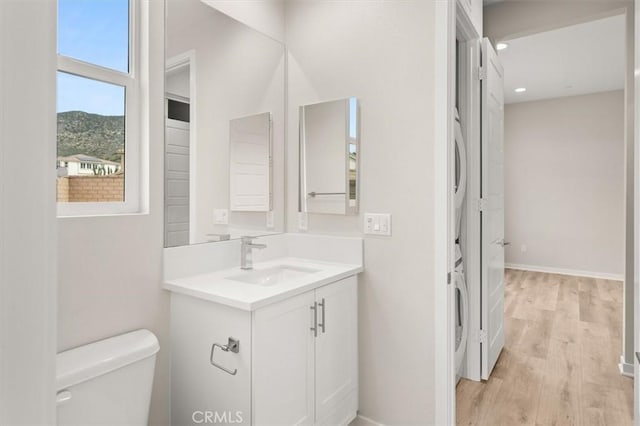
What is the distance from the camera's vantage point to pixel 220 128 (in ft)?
6.63

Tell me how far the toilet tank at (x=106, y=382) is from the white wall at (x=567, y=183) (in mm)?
6398

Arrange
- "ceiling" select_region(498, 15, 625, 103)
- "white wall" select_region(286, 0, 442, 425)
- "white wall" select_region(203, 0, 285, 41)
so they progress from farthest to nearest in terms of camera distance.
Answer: "ceiling" select_region(498, 15, 625, 103) < "white wall" select_region(203, 0, 285, 41) < "white wall" select_region(286, 0, 442, 425)

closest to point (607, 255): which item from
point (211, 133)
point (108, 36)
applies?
point (211, 133)

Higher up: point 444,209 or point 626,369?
point 444,209

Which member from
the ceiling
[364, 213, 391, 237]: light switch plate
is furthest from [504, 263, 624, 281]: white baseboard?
[364, 213, 391, 237]: light switch plate

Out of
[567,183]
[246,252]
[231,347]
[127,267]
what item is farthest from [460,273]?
[567,183]

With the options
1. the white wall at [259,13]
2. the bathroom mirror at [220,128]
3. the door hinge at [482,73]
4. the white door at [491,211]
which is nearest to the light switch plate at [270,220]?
the bathroom mirror at [220,128]

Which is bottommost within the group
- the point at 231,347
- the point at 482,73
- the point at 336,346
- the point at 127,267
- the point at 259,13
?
the point at 336,346

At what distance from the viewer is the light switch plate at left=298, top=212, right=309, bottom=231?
224cm

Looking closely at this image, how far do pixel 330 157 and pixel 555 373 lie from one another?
2.21m

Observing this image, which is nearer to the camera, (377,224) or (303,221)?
(377,224)

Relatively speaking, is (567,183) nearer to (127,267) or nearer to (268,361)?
(268,361)

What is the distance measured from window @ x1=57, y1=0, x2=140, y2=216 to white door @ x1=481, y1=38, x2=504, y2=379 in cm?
209

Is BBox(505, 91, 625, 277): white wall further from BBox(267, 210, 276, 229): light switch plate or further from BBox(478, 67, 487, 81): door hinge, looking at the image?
BBox(267, 210, 276, 229): light switch plate
